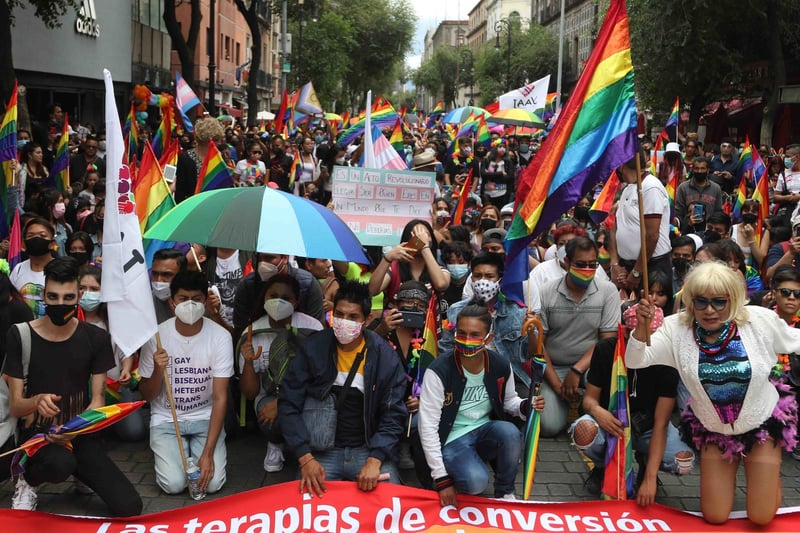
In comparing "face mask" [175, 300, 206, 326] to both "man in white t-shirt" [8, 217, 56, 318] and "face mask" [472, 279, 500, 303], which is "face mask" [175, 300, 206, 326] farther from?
"face mask" [472, 279, 500, 303]

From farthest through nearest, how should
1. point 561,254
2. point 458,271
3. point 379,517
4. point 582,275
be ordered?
1. point 561,254
2. point 458,271
3. point 582,275
4. point 379,517

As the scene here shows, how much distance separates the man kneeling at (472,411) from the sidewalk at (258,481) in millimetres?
569

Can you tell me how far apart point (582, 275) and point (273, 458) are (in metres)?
2.59

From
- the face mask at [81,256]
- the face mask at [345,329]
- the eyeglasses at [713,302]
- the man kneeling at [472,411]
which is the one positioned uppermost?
the eyeglasses at [713,302]

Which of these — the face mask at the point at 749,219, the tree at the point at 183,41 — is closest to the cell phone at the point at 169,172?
the face mask at the point at 749,219

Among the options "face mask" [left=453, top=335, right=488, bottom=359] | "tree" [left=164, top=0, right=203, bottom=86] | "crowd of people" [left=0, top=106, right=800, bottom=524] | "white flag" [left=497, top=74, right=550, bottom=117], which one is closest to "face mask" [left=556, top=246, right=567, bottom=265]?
"crowd of people" [left=0, top=106, right=800, bottom=524]

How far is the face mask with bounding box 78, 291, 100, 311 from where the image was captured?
6.04m

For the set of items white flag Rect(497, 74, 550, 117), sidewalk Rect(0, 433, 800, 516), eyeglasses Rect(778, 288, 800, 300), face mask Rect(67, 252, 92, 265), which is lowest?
sidewalk Rect(0, 433, 800, 516)

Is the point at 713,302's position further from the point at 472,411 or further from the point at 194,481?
the point at 194,481

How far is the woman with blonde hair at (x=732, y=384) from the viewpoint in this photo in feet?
15.0

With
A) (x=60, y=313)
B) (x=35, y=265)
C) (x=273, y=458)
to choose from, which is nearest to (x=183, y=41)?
(x=35, y=265)

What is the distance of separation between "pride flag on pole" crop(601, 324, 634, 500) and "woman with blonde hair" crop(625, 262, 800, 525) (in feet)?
1.15

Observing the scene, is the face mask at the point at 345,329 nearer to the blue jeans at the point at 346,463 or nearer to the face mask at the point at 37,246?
the blue jeans at the point at 346,463

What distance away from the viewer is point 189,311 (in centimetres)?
553
